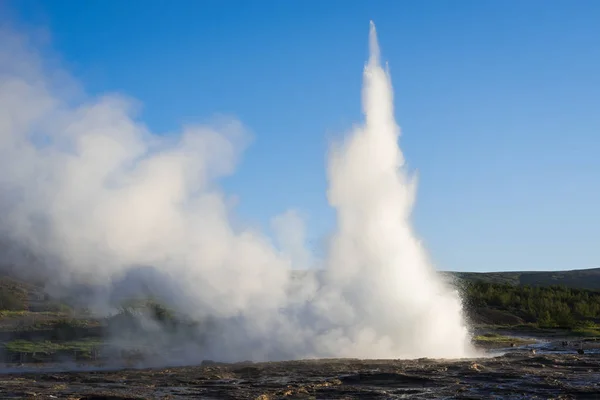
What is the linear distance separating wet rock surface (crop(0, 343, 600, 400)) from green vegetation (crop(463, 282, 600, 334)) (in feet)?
69.1

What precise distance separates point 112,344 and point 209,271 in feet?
15.2

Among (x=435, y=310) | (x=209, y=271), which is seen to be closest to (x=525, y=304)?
(x=435, y=310)

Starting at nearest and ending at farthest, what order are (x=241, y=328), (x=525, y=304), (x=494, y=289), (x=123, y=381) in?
(x=123, y=381), (x=241, y=328), (x=525, y=304), (x=494, y=289)

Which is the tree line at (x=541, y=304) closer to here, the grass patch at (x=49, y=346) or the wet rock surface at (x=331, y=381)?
the wet rock surface at (x=331, y=381)

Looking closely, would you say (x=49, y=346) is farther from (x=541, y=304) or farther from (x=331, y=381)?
(x=541, y=304)

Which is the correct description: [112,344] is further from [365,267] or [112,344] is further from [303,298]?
[365,267]

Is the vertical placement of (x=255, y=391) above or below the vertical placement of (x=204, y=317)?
below

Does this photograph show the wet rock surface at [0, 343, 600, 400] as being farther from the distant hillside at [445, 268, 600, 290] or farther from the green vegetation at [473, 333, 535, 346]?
the distant hillside at [445, 268, 600, 290]

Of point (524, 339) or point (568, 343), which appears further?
point (524, 339)

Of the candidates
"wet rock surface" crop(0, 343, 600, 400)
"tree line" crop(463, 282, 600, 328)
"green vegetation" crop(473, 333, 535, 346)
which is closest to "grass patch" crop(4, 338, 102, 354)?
"wet rock surface" crop(0, 343, 600, 400)

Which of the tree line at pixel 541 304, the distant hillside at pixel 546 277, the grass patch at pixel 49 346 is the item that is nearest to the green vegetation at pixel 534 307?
the tree line at pixel 541 304

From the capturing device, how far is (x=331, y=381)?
53.9 ft

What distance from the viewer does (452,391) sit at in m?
14.9

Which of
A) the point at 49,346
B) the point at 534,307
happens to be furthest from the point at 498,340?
the point at 49,346
